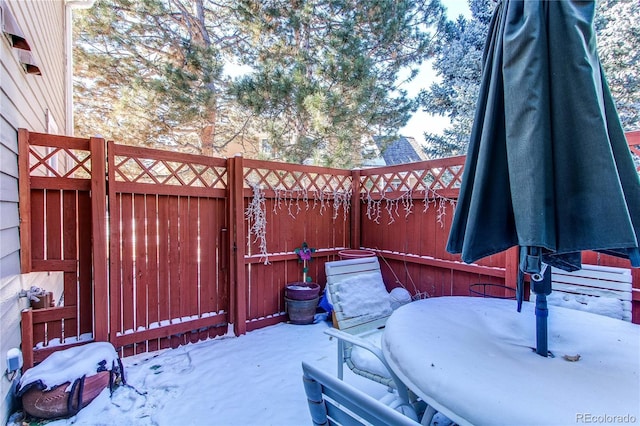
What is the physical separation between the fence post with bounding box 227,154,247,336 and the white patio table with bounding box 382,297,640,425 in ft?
7.01

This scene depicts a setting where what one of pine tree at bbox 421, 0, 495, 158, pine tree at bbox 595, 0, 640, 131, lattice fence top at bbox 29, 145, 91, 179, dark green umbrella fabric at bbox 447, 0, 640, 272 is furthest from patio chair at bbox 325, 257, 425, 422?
pine tree at bbox 595, 0, 640, 131

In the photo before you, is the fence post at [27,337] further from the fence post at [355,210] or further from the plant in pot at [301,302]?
the fence post at [355,210]

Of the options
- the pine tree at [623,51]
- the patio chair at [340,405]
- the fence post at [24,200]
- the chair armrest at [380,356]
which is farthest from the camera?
the pine tree at [623,51]

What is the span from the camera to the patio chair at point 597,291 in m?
2.14

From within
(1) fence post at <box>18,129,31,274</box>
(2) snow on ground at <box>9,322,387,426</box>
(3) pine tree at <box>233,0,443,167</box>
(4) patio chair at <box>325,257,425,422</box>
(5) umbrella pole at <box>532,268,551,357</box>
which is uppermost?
(3) pine tree at <box>233,0,443,167</box>

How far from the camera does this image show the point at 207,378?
8.27 ft

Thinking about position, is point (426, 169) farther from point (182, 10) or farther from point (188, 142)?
point (188, 142)

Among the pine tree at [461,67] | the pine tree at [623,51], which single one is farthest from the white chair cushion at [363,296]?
the pine tree at [623,51]

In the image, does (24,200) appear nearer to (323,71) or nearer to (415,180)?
(415,180)

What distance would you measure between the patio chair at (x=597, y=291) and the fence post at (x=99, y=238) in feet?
11.7

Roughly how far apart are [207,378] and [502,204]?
2513 millimetres

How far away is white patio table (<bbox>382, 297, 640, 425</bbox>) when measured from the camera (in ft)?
2.96

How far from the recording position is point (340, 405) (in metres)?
0.88

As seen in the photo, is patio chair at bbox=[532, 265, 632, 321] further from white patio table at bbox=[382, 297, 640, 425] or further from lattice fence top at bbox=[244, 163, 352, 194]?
lattice fence top at bbox=[244, 163, 352, 194]
